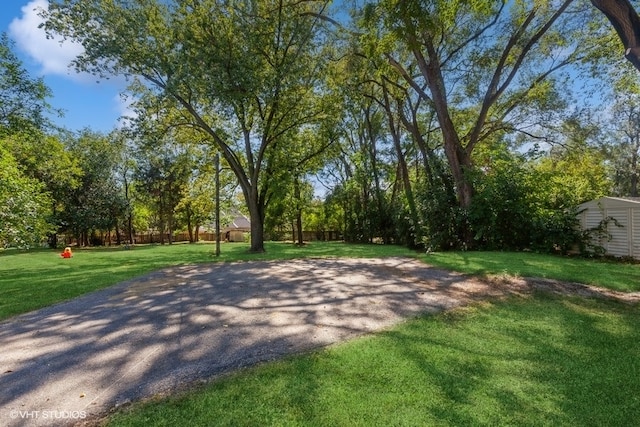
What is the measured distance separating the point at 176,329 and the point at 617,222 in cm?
1108

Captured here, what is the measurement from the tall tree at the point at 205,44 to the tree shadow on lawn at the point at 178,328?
714 centimetres

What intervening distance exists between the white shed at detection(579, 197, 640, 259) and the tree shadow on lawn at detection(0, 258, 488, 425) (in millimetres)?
6272

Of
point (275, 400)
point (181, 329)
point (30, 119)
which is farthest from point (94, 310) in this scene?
point (30, 119)

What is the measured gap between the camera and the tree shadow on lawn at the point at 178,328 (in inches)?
102

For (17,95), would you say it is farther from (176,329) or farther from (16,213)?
(176,329)

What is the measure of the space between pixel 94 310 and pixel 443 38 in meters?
13.4

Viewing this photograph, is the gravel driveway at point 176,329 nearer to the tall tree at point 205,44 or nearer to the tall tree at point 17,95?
the tall tree at point 205,44

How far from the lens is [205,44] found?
11.1m

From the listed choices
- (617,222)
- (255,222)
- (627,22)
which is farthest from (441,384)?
(255,222)

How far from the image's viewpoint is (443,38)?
41.1 ft

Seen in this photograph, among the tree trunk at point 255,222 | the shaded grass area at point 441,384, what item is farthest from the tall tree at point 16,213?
the shaded grass area at point 441,384

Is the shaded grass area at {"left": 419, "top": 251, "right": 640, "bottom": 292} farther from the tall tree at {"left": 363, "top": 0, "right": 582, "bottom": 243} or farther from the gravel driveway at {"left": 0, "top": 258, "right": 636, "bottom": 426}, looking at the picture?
the tall tree at {"left": 363, "top": 0, "right": 582, "bottom": 243}

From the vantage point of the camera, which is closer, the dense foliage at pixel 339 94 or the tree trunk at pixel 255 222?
the dense foliage at pixel 339 94

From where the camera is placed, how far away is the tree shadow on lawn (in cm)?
260
